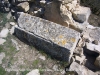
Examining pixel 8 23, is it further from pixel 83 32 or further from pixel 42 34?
pixel 83 32

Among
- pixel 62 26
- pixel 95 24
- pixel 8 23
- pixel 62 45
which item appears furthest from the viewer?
pixel 95 24

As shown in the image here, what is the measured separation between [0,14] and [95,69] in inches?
150

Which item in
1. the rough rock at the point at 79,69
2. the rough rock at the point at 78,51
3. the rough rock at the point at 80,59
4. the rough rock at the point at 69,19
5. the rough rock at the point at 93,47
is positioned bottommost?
the rough rock at the point at 79,69

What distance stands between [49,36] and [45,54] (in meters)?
0.59

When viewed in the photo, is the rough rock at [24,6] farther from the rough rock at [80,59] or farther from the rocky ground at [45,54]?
the rough rock at [80,59]

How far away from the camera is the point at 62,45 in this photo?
522 centimetres

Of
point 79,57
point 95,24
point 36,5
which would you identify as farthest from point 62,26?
point 95,24

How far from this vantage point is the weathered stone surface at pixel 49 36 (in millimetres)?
5277

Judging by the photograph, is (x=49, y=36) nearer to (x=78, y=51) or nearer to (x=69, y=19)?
(x=69, y=19)

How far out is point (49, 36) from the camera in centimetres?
544

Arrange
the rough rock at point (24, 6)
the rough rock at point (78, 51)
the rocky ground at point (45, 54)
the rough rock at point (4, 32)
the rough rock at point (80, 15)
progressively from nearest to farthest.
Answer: the rocky ground at point (45, 54), the rough rock at point (78, 51), the rough rock at point (80, 15), the rough rock at point (4, 32), the rough rock at point (24, 6)

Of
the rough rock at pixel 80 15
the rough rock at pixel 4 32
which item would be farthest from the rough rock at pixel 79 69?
the rough rock at pixel 4 32

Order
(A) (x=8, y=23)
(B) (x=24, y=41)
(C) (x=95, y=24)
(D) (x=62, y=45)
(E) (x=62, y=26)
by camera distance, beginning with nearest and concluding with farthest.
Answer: (D) (x=62, y=45) < (E) (x=62, y=26) < (B) (x=24, y=41) < (A) (x=8, y=23) < (C) (x=95, y=24)

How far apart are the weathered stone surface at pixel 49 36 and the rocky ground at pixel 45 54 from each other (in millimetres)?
204
